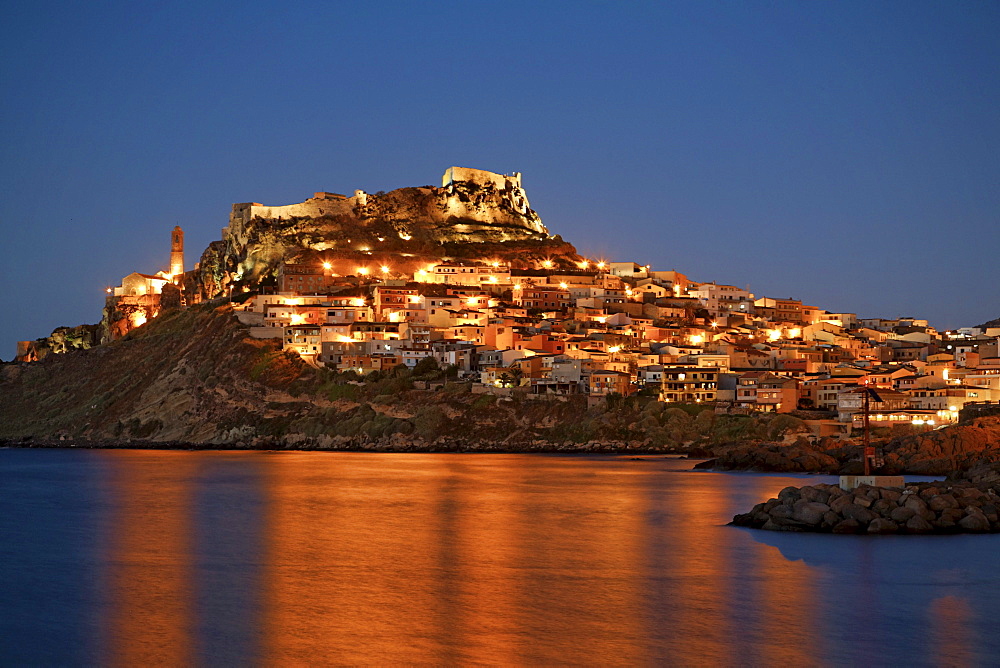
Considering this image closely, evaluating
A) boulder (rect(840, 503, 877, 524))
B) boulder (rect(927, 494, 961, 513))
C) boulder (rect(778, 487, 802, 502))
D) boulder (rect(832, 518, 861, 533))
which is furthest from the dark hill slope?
boulder (rect(927, 494, 961, 513))

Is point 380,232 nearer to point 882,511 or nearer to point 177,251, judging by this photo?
point 177,251

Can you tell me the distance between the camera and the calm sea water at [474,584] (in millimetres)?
13047

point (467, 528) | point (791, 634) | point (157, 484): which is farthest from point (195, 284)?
point (791, 634)

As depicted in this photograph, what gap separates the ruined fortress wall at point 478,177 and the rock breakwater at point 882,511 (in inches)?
2680

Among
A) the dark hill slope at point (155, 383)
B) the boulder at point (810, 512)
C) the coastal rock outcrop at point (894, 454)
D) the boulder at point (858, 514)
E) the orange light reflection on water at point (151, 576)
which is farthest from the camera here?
the dark hill slope at point (155, 383)

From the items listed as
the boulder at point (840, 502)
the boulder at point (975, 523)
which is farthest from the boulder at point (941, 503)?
the boulder at point (840, 502)

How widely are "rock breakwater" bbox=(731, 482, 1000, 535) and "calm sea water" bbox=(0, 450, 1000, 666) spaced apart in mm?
538

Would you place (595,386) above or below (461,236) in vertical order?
below

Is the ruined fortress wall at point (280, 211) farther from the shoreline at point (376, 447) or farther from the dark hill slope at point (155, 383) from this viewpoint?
the shoreline at point (376, 447)

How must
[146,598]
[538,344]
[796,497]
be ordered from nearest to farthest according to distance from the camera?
[146,598] < [796,497] < [538,344]

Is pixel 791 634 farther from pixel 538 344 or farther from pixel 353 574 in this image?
pixel 538 344

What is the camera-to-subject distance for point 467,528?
79.6 ft

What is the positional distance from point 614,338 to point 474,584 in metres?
43.4

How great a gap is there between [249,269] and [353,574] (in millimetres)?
62544
